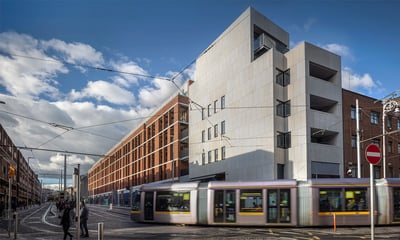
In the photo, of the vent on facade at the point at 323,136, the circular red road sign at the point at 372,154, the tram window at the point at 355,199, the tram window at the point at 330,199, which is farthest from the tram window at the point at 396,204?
the vent on facade at the point at 323,136

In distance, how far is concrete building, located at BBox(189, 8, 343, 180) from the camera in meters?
34.9

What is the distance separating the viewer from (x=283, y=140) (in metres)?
36.4

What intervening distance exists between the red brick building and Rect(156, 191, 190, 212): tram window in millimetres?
17922

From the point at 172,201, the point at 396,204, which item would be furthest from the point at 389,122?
the point at 172,201

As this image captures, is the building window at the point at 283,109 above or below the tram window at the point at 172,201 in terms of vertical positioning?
above

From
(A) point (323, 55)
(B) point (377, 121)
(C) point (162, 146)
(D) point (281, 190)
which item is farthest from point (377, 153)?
(C) point (162, 146)

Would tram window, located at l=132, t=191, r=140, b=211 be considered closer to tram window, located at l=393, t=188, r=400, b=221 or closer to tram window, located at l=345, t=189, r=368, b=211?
tram window, located at l=345, t=189, r=368, b=211

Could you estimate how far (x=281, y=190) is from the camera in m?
21.8

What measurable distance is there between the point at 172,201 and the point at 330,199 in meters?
9.33

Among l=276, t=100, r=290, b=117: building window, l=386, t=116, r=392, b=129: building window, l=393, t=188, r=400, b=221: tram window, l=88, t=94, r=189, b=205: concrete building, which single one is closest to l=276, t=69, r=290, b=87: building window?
l=276, t=100, r=290, b=117: building window

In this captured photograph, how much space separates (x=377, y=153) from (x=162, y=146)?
53490 mm

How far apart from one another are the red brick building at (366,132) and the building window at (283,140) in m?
5.53

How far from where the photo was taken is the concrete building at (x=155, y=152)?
5597 centimetres

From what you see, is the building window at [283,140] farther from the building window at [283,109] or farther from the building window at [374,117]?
the building window at [374,117]
